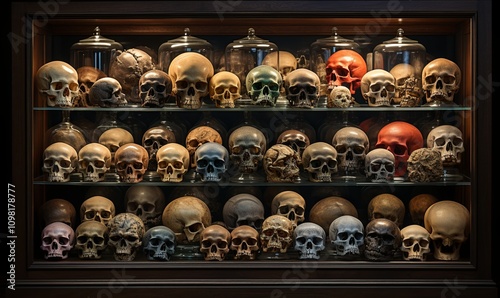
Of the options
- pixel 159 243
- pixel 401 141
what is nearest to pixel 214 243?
pixel 159 243

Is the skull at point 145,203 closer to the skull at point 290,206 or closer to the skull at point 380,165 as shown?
the skull at point 290,206

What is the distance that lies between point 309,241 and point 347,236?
0.19 meters

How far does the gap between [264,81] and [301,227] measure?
2.49 ft

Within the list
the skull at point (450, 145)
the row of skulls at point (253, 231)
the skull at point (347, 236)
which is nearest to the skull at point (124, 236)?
the row of skulls at point (253, 231)

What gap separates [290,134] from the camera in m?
4.12

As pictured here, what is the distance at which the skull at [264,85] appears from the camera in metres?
3.94

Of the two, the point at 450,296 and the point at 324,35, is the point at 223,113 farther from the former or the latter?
the point at 450,296

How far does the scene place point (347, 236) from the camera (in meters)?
3.92

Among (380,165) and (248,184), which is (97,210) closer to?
(248,184)

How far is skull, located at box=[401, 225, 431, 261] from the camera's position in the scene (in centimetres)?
391

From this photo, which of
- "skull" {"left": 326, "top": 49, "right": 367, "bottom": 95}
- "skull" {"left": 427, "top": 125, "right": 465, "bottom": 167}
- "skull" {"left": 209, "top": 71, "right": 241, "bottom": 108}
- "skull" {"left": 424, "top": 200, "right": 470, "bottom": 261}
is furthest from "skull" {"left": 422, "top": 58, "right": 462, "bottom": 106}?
"skull" {"left": 209, "top": 71, "right": 241, "bottom": 108}

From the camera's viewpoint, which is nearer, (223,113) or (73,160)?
(73,160)

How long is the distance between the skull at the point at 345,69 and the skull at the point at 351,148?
24 centimetres

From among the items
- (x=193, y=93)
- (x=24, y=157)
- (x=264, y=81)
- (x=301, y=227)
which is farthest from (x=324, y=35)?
(x=24, y=157)
